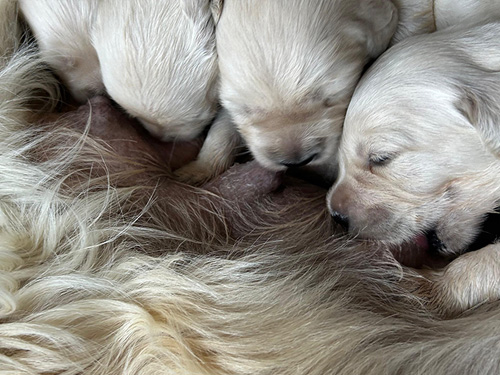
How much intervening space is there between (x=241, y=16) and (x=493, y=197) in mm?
655

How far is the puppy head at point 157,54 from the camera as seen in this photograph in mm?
1328

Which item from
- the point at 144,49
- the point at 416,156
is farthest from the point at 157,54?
the point at 416,156

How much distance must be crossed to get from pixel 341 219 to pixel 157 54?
57 centimetres

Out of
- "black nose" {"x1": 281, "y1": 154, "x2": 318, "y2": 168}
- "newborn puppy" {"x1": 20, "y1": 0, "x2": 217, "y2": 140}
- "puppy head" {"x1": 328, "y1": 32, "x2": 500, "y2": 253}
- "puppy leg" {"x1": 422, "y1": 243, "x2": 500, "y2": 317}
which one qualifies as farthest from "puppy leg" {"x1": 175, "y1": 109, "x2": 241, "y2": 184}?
"puppy leg" {"x1": 422, "y1": 243, "x2": 500, "y2": 317}

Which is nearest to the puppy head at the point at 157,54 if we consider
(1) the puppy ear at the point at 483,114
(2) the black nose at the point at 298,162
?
(2) the black nose at the point at 298,162

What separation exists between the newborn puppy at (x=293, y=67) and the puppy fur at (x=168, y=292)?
0.62ft

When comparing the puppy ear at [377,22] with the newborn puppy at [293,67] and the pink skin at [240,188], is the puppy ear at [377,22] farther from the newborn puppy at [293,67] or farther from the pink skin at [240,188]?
the pink skin at [240,188]

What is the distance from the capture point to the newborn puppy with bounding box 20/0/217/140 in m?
1.33

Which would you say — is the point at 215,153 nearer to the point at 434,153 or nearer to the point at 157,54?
the point at 157,54

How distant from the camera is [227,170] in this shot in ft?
4.52

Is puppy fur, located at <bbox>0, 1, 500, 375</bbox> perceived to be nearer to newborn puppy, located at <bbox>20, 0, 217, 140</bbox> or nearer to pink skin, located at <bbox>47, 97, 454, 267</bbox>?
pink skin, located at <bbox>47, 97, 454, 267</bbox>

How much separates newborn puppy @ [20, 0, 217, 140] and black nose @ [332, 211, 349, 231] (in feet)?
1.43

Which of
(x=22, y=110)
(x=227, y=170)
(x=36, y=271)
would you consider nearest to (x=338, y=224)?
(x=227, y=170)

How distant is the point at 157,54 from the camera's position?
1.33 m
